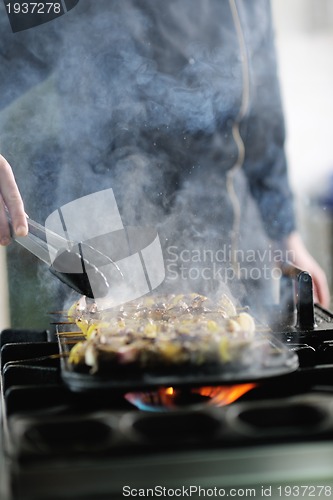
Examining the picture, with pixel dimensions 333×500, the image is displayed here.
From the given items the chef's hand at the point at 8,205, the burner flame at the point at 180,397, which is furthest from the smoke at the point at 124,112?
the burner flame at the point at 180,397

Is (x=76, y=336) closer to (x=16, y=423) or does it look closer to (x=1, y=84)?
(x=16, y=423)

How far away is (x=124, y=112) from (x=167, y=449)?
1.58 meters

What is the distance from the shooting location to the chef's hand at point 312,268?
2.39 meters

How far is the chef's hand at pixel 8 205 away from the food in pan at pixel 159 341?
301 mm

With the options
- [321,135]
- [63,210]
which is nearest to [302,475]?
[63,210]

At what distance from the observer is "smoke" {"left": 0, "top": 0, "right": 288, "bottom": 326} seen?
2.39 metres

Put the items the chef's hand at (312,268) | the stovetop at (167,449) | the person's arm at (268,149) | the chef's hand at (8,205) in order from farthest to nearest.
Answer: the person's arm at (268,149) < the chef's hand at (312,268) < the chef's hand at (8,205) < the stovetop at (167,449)

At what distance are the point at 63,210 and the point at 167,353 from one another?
116cm

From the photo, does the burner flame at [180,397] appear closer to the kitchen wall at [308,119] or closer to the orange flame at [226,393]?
the orange flame at [226,393]

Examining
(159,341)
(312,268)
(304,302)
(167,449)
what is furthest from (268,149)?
(167,449)

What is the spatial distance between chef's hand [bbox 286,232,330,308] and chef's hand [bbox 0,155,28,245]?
1.02 metres

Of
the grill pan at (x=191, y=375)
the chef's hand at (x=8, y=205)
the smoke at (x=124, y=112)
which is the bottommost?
the grill pan at (x=191, y=375)

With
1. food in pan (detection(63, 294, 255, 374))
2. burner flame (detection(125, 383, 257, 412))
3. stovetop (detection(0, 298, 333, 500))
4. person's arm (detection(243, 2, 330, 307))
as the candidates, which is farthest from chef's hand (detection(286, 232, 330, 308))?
stovetop (detection(0, 298, 333, 500))

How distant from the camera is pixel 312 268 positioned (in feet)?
7.95
